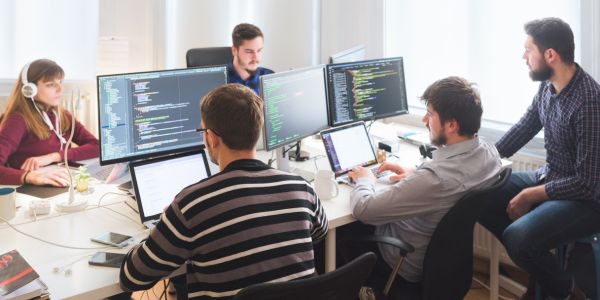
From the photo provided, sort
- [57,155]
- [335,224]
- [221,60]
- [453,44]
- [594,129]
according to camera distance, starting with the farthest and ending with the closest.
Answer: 1. [221,60]
2. [453,44]
3. [57,155]
4. [594,129]
5. [335,224]

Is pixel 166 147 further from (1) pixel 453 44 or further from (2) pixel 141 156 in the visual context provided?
(1) pixel 453 44

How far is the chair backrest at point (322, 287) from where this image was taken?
42.5 inches

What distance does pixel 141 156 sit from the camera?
1.94 metres

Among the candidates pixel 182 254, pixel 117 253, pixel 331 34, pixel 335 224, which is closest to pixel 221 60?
pixel 331 34

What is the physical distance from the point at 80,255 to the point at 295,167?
1.18 meters

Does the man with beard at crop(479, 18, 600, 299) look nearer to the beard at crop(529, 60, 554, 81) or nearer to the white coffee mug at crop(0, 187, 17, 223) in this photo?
the beard at crop(529, 60, 554, 81)

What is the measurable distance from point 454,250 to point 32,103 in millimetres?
1975

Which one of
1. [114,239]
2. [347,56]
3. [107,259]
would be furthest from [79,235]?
[347,56]

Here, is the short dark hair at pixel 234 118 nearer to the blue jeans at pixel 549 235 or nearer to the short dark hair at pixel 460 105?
the short dark hair at pixel 460 105

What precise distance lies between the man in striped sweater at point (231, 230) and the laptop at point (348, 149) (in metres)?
Answer: 0.93

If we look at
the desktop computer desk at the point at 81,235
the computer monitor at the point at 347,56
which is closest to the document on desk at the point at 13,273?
the desktop computer desk at the point at 81,235

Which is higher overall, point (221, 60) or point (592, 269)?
point (221, 60)

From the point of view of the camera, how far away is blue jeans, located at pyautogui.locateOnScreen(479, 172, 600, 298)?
7.08 feet

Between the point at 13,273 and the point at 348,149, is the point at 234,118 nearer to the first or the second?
the point at 13,273
